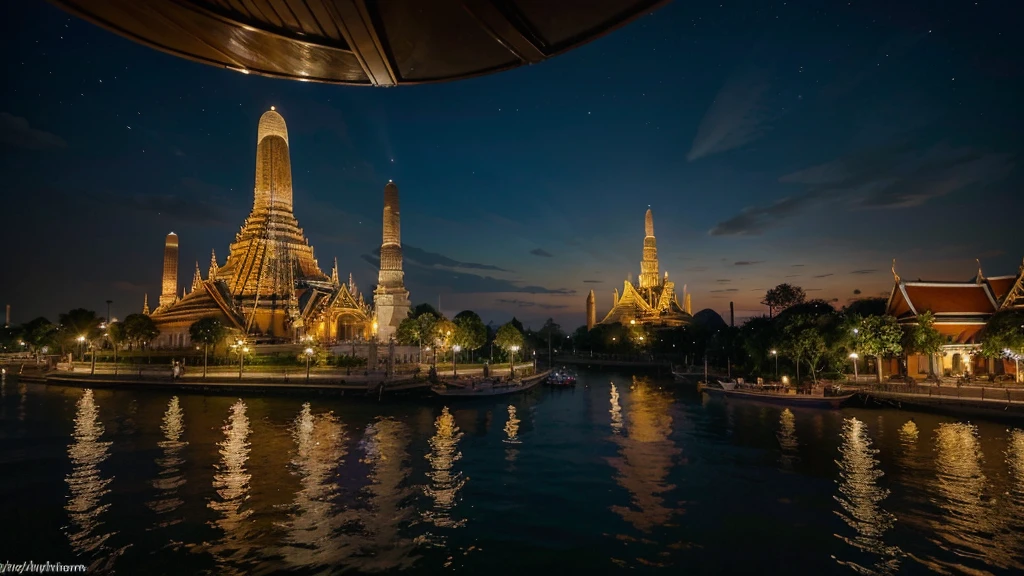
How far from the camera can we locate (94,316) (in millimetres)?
54469

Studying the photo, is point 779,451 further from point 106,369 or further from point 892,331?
point 106,369

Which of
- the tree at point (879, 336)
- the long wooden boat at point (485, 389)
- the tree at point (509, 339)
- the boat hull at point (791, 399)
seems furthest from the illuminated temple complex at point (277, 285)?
the tree at point (879, 336)

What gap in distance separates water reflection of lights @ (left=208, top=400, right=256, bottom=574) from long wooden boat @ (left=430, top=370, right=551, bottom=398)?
15302mm

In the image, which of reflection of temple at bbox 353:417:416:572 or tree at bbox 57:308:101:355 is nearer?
reflection of temple at bbox 353:417:416:572

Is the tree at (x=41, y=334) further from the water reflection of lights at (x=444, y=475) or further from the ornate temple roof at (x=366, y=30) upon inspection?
the ornate temple roof at (x=366, y=30)

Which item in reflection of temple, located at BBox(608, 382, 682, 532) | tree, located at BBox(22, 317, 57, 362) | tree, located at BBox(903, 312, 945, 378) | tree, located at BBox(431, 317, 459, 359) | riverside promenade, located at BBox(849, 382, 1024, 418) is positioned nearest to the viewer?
reflection of temple, located at BBox(608, 382, 682, 532)

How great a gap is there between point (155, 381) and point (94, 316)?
58.3ft

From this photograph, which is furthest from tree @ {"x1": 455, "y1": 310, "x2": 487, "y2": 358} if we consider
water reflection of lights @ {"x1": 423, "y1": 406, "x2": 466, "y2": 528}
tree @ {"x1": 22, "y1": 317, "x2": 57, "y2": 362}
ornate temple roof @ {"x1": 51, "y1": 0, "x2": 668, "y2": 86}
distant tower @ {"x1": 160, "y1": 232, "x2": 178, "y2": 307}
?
ornate temple roof @ {"x1": 51, "y1": 0, "x2": 668, "y2": 86}

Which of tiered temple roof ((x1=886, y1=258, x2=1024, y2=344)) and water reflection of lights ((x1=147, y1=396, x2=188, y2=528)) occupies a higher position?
tiered temple roof ((x1=886, y1=258, x2=1024, y2=344))

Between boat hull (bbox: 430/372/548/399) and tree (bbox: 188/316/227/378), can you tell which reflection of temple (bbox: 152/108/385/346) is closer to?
tree (bbox: 188/316/227/378)

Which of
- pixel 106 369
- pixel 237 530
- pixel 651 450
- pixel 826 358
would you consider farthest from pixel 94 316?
pixel 826 358

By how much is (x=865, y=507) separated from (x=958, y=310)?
114 feet

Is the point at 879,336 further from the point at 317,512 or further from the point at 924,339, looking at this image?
the point at 317,512

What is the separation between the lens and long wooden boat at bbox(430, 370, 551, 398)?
128ft
